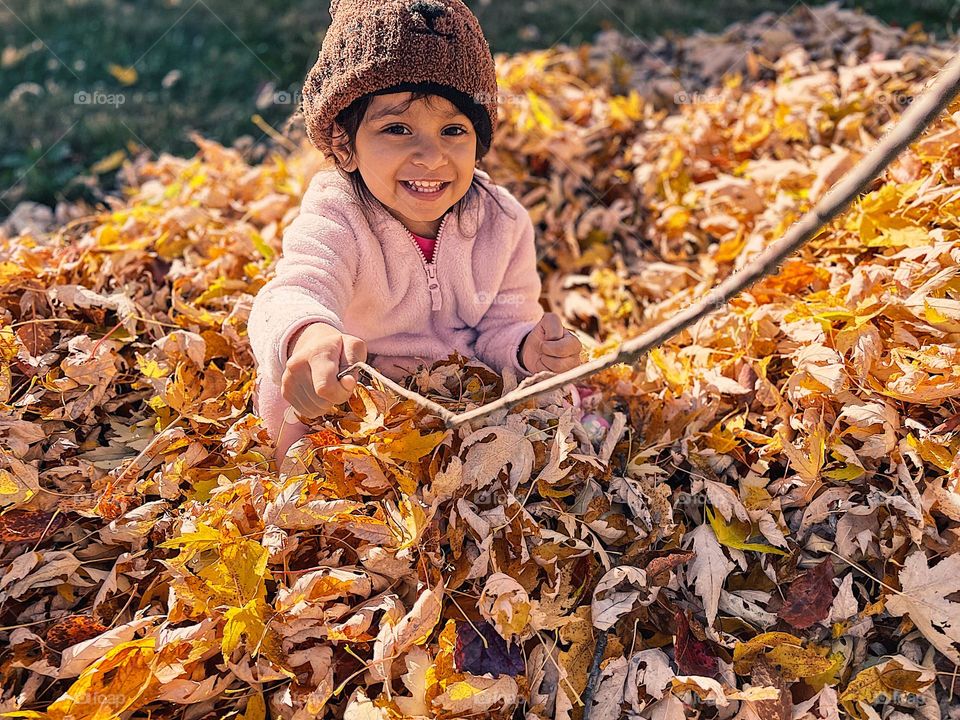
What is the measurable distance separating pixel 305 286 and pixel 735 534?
1096 mm

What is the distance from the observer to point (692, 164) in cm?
324

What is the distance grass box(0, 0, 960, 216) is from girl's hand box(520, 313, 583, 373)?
2.82 meters

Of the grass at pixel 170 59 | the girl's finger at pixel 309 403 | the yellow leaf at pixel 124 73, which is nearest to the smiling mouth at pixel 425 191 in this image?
the girl's finger at pixel 309 403

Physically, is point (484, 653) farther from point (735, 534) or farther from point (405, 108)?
point (405, 108)

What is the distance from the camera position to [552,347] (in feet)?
5.99

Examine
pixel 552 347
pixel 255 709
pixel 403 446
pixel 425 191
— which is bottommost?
pixel 255 709

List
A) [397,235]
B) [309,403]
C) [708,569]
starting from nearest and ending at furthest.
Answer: [309,403] → [708,569] → [397,235]

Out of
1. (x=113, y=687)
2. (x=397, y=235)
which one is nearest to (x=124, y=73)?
(x=397, y=235)

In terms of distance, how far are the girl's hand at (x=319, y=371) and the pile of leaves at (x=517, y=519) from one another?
0.14 metres

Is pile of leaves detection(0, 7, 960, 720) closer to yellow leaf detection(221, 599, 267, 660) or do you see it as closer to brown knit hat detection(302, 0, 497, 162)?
yellow leaf detection(221, 599, 267, 660)

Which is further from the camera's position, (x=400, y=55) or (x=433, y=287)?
(x=433, y=287)

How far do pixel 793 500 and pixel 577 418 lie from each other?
1.69ft

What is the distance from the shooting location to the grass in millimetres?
4043

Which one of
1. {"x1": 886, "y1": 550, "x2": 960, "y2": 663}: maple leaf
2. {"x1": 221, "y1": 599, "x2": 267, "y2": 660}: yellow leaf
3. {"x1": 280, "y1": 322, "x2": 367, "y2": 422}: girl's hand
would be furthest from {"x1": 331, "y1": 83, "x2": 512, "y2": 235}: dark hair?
{"x1": 886, "y1": 550, "x2": 960, "y2": 663}: maple leaf
